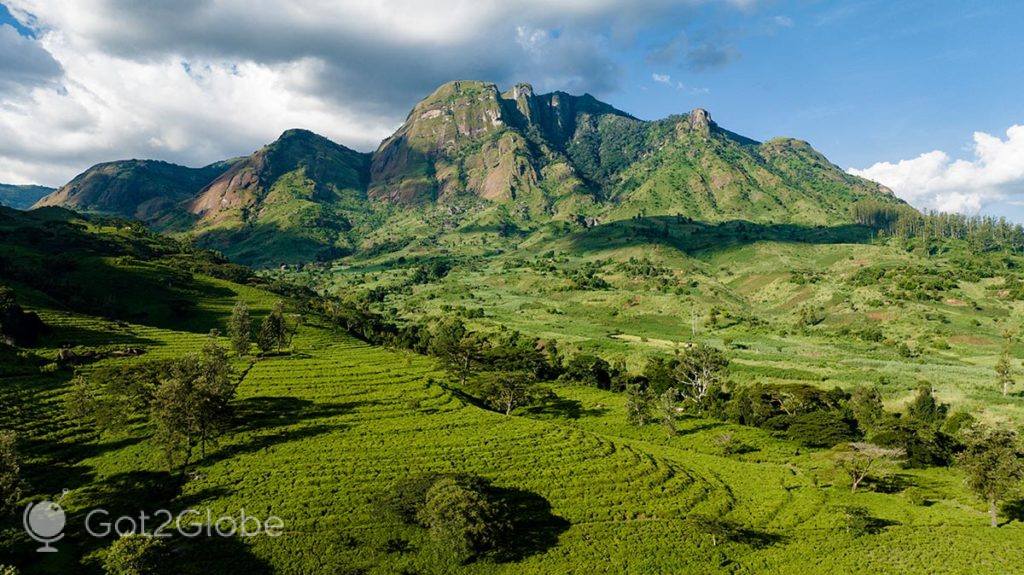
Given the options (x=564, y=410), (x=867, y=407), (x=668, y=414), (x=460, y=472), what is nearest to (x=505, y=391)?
(x=564, y=410)

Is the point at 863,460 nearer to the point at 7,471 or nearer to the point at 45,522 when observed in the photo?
the point at 45,522

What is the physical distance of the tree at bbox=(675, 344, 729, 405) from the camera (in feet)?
498

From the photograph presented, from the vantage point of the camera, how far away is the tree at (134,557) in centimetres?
5097

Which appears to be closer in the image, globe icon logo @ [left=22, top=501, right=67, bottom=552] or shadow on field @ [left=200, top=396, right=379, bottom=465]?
globe icon logo @ [left=22, top=501, right=67, bottom=552]

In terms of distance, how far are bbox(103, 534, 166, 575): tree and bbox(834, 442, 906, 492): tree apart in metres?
104

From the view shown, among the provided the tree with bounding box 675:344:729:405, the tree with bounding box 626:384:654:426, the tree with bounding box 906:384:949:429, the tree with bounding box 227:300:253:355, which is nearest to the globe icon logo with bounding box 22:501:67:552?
the tree with bounding box 227:300:253:355

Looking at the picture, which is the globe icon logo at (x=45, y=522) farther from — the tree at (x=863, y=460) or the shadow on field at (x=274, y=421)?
the tree at (x=863, y=460)

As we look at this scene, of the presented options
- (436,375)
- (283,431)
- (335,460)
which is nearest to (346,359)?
(436,375)

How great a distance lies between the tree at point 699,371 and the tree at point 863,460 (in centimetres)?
5456

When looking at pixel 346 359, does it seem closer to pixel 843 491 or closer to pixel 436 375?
pixel 436 375

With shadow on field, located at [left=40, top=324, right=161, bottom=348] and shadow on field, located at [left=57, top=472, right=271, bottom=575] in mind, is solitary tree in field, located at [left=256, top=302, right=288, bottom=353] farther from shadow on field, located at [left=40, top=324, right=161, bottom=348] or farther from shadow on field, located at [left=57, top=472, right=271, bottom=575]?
shadow on field, located at [left=57, top=472, right=271, bottom=575]

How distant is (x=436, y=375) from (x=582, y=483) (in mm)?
67398

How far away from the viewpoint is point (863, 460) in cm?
9012

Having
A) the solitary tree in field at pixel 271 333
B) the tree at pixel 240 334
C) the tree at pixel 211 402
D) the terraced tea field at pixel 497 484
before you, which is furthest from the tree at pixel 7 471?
the solitary tree in field at pixel 271 333
